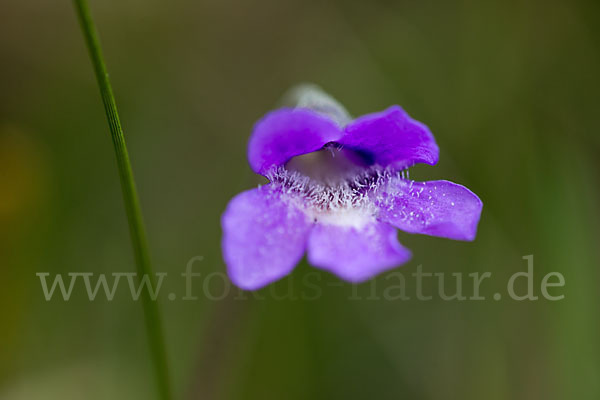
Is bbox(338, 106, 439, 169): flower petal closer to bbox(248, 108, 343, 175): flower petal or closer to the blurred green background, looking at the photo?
bbox(248, 108, 343, 175): flower petal

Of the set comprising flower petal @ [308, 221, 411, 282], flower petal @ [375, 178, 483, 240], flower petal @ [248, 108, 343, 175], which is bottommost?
flower petal @ [308, 221, 411, 282]

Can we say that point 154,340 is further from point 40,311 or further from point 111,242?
point 111,242

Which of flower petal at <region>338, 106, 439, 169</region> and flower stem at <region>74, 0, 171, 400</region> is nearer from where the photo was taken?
flower stem at <region>74, 0, 171, 400</region>

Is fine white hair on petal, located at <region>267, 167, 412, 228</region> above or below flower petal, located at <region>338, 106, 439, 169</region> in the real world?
below

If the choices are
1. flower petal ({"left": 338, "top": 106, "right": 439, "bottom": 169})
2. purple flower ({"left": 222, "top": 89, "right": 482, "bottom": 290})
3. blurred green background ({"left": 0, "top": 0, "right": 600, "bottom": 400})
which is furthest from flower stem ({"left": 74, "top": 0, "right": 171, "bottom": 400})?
flower petal ({"left": 338, "top": 106, "right": 439, "bottom": 169})

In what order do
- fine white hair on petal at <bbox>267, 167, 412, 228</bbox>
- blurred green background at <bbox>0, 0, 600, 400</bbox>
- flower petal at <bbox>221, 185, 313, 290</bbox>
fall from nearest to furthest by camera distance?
flower petal at <bbox>221, 185, 313, 290</bbox>
fine white hair on petal at <bbox>267, 167, 412, 228</bbox>
blurred green background at <bbox>0, 0, 600, 400</bbox>

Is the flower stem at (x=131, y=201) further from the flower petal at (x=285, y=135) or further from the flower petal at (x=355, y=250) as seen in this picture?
the flower petal at (x=355, y=250)

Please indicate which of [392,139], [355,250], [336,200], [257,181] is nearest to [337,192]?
[336,200]
